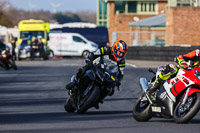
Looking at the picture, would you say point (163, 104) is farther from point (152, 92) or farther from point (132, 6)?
point (132, 6)

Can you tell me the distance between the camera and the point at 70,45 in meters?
40.4

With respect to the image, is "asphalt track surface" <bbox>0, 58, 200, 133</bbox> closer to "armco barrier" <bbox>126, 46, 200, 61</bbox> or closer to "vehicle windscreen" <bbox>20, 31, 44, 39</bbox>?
"armco barrier" <bbox>126, 46, 200, 61</bbox>

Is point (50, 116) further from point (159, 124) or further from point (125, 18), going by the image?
point (125, 18)

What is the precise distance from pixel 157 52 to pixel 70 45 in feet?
30.5

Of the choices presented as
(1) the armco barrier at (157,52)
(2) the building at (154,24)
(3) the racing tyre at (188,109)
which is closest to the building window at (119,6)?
(2) the building at (154,24)

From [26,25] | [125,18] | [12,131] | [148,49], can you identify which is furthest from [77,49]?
[12,131]

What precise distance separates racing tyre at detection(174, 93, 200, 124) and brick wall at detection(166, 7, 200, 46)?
31.4 meters

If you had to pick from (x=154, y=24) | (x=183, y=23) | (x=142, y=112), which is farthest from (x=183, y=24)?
(x=142, y=112)

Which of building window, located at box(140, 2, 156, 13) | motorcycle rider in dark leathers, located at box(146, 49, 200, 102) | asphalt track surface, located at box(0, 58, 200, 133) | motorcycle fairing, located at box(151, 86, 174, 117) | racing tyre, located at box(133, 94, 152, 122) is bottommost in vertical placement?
asphalt track surface, located at box(0, 58, 200, 133)

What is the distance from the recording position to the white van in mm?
40406

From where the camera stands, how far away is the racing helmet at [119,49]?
1070 centimetres

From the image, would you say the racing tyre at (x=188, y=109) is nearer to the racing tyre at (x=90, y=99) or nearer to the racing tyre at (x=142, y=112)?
the racing tyre at (x=142, y=112)

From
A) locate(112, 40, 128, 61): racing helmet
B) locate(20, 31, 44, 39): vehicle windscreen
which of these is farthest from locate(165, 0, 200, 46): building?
locate(112, 40, 128, 61): racing helmet

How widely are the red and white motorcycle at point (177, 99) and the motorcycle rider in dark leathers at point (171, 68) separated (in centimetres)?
6
